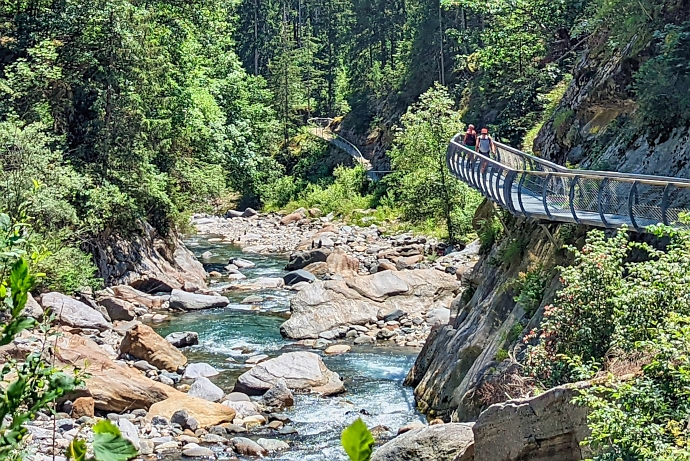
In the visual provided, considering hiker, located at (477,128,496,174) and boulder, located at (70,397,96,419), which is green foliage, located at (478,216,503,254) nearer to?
hiker, located at (477,128,496,174)

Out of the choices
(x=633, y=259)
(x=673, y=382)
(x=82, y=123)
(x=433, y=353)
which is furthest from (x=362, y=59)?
(x=673, y=382)

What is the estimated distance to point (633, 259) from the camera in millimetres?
12539

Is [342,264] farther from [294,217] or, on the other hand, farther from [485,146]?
[294,217]

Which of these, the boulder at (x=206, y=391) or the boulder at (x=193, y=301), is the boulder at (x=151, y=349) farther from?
the boulder at (x=193, y=301)

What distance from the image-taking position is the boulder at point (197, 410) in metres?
15.7

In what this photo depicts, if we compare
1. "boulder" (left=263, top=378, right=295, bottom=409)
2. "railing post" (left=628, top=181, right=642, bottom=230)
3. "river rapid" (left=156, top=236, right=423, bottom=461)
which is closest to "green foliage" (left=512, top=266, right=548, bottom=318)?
"railing post" (left=628, top=181, right=642, bottom=230)

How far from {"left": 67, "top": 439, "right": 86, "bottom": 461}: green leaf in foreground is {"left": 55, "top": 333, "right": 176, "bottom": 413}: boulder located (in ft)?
45.0

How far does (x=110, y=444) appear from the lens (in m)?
2.21

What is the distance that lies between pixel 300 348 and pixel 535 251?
8.20 m

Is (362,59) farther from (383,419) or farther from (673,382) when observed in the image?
(673,382)

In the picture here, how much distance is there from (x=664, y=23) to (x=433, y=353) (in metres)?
8.65

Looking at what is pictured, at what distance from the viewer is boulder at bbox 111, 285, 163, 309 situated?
88.0ft

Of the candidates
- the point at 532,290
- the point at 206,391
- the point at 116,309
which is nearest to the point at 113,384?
the point at 206,391

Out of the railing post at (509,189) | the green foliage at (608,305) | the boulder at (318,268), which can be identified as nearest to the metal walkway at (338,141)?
the boulder at (318,268)
